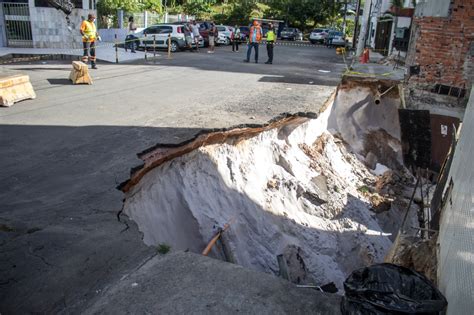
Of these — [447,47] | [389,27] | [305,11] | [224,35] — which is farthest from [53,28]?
[305,11]

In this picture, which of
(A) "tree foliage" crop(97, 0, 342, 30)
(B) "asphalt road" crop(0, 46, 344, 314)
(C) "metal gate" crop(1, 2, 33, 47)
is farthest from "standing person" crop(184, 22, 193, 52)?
(A) "tree foliage" crop(97, 0, 342, 30)

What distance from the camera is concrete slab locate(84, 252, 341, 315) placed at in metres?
3.14

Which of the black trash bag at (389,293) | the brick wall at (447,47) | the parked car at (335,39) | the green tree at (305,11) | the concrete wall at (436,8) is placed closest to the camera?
the black trash bag at (389,293)

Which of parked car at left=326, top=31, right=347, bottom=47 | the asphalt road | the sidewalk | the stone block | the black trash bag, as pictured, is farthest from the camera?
parked car at left=326, top=31, right=347, bottom=47

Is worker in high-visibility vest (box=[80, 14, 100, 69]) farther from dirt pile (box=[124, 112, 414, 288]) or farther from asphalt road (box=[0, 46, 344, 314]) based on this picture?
dirt pile (box=[124, 112, 414, 288])

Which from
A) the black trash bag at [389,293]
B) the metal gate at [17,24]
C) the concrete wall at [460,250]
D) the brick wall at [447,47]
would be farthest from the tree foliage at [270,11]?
the black trash bag at [389,293]

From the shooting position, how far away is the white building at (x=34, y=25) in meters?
19.2

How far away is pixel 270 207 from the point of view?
782cm

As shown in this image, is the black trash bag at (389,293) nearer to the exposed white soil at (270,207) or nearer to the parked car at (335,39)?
the exposed white soil at (270,207)

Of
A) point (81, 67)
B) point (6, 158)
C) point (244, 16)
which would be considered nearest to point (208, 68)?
point (81, 67)

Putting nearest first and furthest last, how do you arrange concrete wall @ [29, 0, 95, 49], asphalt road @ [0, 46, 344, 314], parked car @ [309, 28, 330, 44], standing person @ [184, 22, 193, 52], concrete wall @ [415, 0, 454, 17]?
asphalt road @ [0, 46, 344, 314] → concrete wall @ [415, 0, 454, 17] → concrete wall @ [29, 0, 95, 49] → standing person @ [184, 22, 193, 52] → parked car @ [309, 28, 330, 44]

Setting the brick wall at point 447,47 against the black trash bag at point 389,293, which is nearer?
the black trash bag at point 389,293

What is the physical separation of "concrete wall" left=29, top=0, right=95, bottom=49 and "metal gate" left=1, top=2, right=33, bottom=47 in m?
0.29

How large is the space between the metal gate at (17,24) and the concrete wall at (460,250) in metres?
20.1
